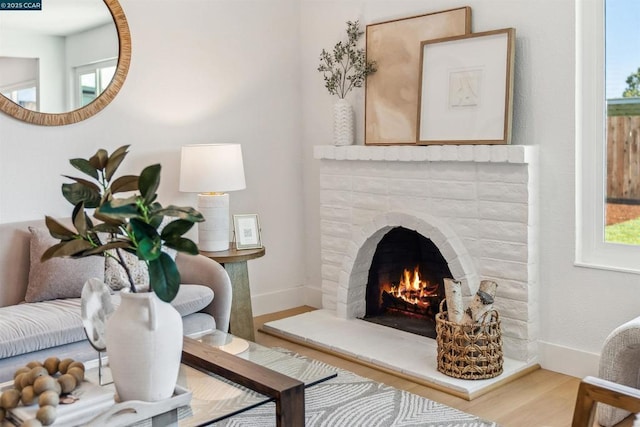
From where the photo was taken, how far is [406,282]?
4098mm

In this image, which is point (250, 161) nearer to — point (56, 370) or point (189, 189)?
point (189, 189)

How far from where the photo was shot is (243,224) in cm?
390

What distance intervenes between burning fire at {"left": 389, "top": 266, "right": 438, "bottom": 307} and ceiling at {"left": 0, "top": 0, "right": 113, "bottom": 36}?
7.36ft

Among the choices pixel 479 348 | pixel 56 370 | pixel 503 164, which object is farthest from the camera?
pixel 503 164

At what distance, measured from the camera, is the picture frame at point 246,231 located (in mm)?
3840

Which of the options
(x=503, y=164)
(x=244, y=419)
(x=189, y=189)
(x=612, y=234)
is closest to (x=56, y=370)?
(x=244, y=419)

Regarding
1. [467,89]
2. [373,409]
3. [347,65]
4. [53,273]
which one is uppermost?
[347,65]

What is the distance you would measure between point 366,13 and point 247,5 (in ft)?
2.53

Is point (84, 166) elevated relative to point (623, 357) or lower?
elevated

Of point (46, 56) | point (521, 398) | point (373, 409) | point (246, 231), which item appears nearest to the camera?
point (373, 409)

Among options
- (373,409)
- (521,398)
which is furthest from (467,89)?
(373,409)

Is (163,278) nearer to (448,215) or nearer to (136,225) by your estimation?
(136,225)

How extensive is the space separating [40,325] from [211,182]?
1.26 metres

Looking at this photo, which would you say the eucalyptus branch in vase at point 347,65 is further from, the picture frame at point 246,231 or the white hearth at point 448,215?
the picture frame at point 246,231
